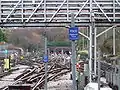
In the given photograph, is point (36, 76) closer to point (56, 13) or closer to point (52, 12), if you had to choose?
point (52, 12)

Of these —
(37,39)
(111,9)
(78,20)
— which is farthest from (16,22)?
(37,39)

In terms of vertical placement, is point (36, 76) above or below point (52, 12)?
below

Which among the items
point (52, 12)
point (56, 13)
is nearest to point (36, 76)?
point (52, 12)

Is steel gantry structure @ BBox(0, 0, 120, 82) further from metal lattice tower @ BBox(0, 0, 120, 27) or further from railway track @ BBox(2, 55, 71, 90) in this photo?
railway track @ BBox(2, 55, 71, 90)

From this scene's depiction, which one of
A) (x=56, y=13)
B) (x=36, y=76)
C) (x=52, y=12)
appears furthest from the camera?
(x=36, y=76)

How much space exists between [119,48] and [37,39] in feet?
78.0

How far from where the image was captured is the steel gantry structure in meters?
20.4

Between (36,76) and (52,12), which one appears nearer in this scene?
Result: (52,12)

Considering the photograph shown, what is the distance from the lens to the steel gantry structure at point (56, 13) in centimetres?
2039

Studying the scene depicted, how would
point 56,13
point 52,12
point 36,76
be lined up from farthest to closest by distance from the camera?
point 36,76
point 52,12
point 56,13

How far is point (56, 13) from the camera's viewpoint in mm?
20297

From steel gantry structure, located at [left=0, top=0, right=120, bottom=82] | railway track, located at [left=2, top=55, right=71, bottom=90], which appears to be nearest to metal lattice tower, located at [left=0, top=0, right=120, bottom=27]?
steel gantry structure, located at [left=0, top=0, right=120, bottom=82]

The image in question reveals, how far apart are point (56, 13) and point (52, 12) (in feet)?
1.69

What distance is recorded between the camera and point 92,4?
20.6m
